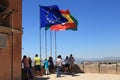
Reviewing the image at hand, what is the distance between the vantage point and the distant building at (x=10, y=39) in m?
19.2

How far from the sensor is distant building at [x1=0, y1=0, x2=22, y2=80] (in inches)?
754

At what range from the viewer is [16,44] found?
803 inches

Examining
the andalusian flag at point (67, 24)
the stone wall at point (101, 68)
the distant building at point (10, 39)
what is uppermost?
the andalusian flag at point (67, 24)

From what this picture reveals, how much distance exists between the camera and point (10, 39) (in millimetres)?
19797

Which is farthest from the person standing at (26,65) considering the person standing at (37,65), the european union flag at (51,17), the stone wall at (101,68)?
the stone wall at (101,68)

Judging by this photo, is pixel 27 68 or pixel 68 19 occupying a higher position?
pixel 68 19

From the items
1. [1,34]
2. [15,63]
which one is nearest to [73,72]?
[15,63]

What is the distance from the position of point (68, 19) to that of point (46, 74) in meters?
4.84

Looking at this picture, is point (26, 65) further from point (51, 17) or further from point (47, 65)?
point (51, 17)

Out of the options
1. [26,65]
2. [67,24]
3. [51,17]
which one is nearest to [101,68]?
[67,24]

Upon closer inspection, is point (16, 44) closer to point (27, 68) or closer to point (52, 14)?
point (27, 68)

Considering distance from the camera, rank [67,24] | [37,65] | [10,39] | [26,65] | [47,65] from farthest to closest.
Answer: [67,24], [47,65], [37,65], [26,65], [10,39]

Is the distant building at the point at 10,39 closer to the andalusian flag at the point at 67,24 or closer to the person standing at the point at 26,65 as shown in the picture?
the person standing at the point at 26,65

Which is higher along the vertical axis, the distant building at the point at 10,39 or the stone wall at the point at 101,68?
the distant building at the point at 10,39
